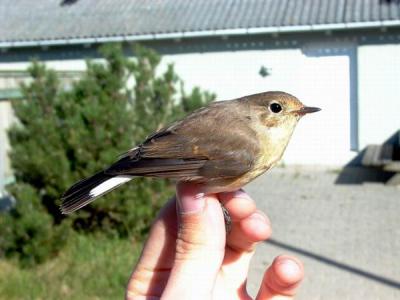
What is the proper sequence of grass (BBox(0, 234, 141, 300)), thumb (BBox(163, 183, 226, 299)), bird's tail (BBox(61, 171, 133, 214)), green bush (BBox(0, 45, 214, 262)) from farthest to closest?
green bush (BBox(0, 45, 214, 262))
grass (BBox(0, 234, 141, 300))
bird's tail (BBox(61, 171, 133, 214))
thumb (BBox(163, 183, 226, 299))

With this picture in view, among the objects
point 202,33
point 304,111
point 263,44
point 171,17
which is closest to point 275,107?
point 304,111

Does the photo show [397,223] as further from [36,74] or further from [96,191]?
[96,191]

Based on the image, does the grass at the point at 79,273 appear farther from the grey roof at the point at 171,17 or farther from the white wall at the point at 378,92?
the grey roof at the point at 171,17

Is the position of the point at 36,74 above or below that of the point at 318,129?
above

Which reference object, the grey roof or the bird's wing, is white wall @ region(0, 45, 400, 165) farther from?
the bird's wing

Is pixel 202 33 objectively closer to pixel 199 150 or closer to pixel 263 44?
pixel 263 44

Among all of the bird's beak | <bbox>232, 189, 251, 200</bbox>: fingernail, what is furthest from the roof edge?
<bbox>232, 189, 251, 200</bbox>: fingernail

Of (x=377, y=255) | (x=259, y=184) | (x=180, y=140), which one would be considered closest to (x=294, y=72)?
(x=259, y=184)
